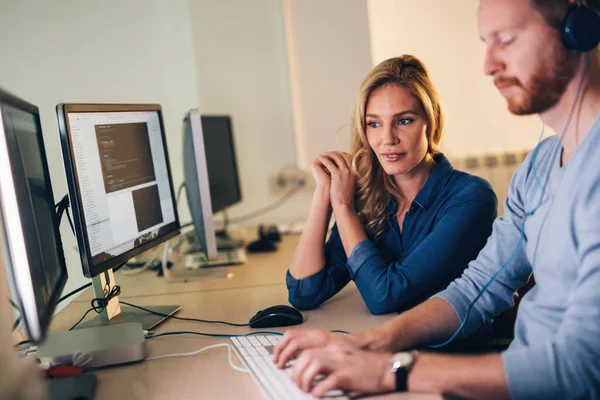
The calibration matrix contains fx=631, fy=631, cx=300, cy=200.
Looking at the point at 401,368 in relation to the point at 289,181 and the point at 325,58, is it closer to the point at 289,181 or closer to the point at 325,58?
the point at 289,181

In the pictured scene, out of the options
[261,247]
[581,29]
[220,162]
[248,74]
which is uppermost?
[248,74]

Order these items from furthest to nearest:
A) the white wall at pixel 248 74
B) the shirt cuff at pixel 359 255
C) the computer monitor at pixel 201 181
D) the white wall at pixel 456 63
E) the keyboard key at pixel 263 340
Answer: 1. the white wall at pixel 456 63
2. the white wall at pixel 248 74
3. the computer monitor at pixel 201 181
4. the shirt cuff at pixel 359 255
5. the keyboard key at pixel 263 340

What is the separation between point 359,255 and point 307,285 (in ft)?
0.50

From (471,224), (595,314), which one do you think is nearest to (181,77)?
(471,224)

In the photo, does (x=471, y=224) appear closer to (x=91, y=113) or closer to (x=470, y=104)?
(x=91, y=113)

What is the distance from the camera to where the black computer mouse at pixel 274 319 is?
4.55ft

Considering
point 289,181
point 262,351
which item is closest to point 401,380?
point 262,351

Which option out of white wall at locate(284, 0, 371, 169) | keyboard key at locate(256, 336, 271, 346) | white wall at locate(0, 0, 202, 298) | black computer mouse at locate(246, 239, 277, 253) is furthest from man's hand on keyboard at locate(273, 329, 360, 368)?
white wall at locate(0, 0, 202, 298)

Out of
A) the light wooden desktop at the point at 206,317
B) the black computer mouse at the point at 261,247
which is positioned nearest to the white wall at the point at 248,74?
the black computer mouse at the point at 261,247

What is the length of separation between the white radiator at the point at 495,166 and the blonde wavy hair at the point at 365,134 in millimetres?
1736

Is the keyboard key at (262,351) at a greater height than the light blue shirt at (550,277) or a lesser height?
lesser

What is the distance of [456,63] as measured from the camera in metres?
3.37

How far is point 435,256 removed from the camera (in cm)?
147

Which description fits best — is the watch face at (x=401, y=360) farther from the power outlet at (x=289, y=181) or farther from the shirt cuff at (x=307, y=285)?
the power outlet at (x=289, y=181)
